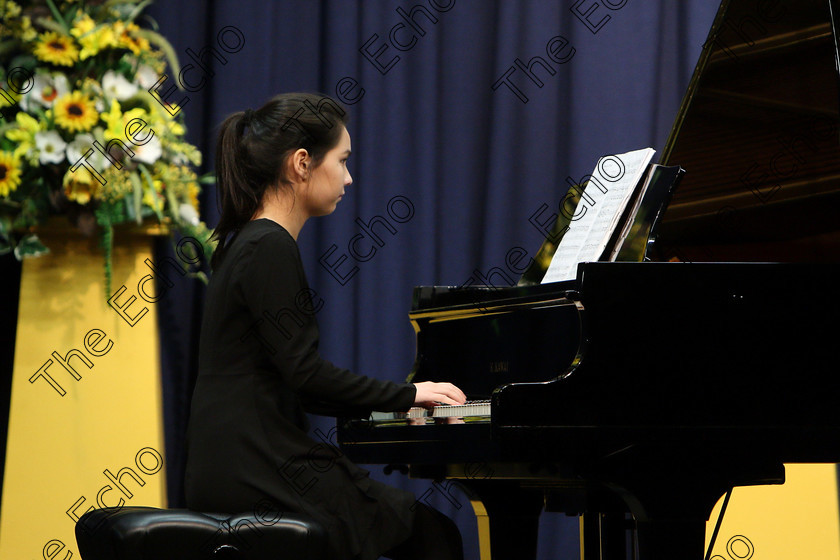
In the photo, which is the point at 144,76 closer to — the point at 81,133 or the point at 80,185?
the point at 81,133

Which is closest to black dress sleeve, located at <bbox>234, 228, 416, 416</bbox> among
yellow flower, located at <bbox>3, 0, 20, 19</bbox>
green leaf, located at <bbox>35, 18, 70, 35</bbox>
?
green leaf, located at <bbox>35, 18, 70, 35</bbox>

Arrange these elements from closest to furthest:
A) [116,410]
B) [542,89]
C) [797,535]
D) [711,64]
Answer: [711,64] → [116,410] → [797,535] → [542,89]

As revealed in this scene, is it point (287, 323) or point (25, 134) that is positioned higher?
point (25, 134)

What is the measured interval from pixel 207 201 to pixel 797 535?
7.81ft

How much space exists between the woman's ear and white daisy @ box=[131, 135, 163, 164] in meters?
1.20

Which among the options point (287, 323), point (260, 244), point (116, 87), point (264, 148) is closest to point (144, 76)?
point (116, 87)

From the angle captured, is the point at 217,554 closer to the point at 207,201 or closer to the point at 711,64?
the point at 711,64

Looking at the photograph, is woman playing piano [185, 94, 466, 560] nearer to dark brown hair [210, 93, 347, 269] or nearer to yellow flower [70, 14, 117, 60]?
dark brown hair [210, 93, 347, 269]

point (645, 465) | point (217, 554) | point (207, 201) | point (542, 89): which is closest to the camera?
point (217, 554)

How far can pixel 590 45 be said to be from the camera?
3.70 meters

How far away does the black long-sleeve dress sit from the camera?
173cm

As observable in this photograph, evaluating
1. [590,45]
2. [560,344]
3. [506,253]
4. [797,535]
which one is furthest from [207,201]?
[797,535]

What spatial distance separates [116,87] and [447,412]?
1.68 m

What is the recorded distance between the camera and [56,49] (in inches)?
115
